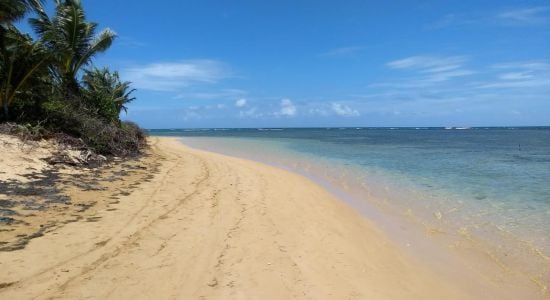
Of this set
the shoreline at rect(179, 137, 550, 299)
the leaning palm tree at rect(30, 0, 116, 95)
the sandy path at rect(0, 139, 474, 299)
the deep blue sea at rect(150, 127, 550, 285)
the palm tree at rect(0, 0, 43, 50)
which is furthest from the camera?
the leaning palm tree at rect(30, 0, 116, 95)

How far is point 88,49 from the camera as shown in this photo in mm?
16969

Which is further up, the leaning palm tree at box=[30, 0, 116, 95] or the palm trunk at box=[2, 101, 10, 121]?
the leaning palm tree at box=[30, 0, 116, 95]

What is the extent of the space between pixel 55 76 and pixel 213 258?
1457 centimetres

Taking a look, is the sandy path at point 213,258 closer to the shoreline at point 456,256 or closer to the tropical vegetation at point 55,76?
the shoreline at point 456,256

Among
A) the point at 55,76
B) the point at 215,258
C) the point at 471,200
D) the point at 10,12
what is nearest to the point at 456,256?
the point at 215,258

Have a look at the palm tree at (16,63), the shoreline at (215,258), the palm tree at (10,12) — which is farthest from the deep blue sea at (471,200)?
the palm tree at (10,12)

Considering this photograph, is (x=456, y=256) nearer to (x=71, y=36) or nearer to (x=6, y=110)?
(x=6, y=110)

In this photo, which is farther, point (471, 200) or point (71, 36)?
point (71, 36)

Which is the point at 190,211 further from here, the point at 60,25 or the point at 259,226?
the point at 60,25

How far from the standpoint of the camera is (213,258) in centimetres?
499

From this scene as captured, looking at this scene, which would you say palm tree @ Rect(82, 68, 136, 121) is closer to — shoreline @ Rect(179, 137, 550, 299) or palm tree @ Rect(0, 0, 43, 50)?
palm tree @ Rect(0, 0, 43, 50)

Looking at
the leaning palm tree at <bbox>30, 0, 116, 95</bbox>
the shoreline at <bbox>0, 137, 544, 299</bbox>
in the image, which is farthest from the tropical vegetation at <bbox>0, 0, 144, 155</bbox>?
the shoreline at <bbox>0, 137, 544, 299</bbox>

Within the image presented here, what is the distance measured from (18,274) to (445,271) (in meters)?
5.34

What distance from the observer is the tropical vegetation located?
1206 centimetres
